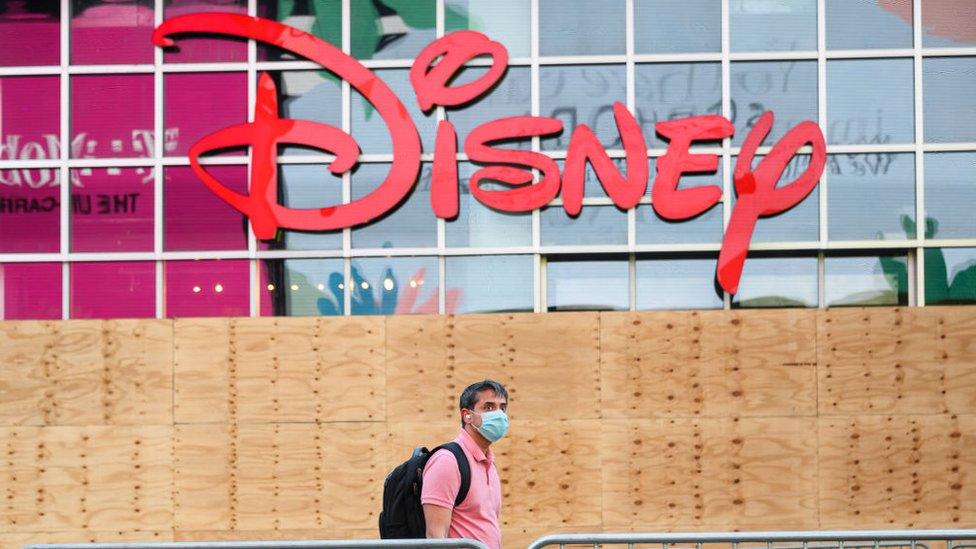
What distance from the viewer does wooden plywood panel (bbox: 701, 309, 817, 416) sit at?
13289 millimetres

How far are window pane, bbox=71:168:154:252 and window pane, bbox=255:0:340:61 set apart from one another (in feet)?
5.56

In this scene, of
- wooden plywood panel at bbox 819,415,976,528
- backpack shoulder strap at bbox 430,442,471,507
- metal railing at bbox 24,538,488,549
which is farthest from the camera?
wooden plywood panel at bbox 819,415,976,528

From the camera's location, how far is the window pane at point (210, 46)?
13.9 m

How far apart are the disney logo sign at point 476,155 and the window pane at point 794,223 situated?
9 centimetres

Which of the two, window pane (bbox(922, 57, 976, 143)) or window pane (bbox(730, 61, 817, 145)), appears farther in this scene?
window pane (bbox(730, 61, 817, 145))

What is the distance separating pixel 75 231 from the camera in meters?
13.8

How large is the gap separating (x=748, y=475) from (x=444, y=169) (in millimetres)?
4050

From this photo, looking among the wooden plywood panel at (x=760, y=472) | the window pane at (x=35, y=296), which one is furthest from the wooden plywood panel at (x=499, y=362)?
the window pane at (x=35, y=296)

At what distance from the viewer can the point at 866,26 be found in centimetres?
1369

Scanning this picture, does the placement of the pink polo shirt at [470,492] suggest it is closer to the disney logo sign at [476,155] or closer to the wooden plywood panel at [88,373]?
the disney logo sign at [476,155]

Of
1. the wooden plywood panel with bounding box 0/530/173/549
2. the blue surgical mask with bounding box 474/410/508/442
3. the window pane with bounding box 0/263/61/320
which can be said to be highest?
the window pane with bounding box 0/263/61/320

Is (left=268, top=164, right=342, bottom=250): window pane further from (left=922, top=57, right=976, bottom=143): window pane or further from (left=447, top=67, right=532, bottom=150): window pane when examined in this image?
(left=922, top=57, right=976, bottom=143): window pane

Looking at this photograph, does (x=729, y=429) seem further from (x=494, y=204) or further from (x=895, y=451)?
(x=494, y=204)

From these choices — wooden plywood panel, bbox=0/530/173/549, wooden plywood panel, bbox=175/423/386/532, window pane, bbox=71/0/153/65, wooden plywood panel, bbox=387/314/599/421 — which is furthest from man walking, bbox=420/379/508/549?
window pane, bbox=71/0/153/65
